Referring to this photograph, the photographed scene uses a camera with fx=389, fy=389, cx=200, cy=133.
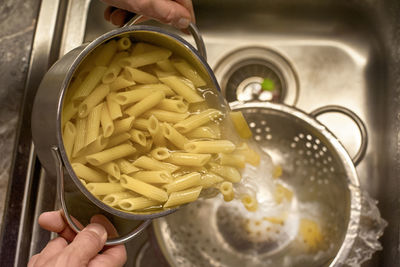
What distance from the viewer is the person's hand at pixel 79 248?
0.48 m

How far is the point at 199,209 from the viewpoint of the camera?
0.82 meters

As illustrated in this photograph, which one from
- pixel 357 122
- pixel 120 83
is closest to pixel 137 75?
pixel 120 83

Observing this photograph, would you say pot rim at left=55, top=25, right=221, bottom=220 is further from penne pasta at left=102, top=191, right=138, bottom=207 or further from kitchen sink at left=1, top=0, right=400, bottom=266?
kitchen sink at left=1, top=0, right=400, bottom=266

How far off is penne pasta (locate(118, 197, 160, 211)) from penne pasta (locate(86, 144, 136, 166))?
0.06 m

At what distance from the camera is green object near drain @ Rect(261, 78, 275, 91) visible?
0.88 meters

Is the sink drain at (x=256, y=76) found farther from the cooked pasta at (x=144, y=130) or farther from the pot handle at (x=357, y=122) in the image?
the cooked pasta at (x=144, y=130)

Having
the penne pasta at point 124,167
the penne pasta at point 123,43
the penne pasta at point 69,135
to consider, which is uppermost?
the penne pasta at point 123,43

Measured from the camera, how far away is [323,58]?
90 centimetres

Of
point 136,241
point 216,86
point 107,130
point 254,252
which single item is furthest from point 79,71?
point 254,252

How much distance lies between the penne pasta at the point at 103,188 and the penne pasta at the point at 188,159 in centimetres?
9

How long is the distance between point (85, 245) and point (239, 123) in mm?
315

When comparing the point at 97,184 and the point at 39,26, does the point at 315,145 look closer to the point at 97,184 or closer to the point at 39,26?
the point at 97,184

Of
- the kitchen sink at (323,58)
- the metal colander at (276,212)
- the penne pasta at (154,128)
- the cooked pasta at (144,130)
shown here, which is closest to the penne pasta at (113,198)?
the cooked pasta at (144,130)

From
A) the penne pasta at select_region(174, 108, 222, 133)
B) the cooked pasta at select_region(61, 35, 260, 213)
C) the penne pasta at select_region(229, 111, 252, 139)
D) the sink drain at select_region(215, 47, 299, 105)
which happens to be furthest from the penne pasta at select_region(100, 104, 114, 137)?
the sink drain at select_region(215, 47, 299, 105)
